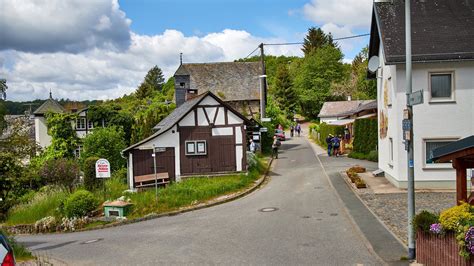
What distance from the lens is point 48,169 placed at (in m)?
31.3

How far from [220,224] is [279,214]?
229cm

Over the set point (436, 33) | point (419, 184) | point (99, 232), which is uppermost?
point (436, 33)

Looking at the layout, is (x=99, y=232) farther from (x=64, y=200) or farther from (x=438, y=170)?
(x=438, y=170)

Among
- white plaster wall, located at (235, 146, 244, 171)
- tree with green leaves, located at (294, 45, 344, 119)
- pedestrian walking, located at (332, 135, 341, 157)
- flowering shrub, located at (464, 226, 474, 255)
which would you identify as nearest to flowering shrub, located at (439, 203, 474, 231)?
flowering shrub, located at (464, 226, 474, 255)

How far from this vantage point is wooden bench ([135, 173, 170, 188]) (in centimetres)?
2512

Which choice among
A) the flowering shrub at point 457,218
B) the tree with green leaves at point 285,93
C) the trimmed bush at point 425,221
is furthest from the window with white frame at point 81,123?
the flowering shrub at point 457,218

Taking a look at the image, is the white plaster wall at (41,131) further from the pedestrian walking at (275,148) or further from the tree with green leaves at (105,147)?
the pedestrian walking at (275,148)

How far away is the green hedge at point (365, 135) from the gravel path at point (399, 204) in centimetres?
1279

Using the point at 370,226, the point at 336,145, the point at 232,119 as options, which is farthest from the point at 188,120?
the point at 370,226

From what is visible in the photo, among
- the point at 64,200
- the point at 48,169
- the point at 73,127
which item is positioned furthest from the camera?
the point at 73,127

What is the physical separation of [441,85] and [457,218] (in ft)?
42.3

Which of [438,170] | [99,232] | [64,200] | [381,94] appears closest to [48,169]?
[64,200]

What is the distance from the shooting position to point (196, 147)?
25859mm

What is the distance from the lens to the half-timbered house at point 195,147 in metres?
25.5
